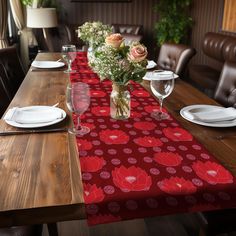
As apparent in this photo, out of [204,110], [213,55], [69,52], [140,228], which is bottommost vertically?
[140,228]

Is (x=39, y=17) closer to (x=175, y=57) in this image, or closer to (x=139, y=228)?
(x=175, y=57)

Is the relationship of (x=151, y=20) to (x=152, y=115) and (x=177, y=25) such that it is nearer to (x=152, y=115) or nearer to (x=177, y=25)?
(x=177, y=25)

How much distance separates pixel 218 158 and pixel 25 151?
633mm

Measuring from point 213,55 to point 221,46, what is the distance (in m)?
0.27

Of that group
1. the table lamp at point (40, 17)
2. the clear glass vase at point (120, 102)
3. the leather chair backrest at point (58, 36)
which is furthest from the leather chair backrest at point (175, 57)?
the leather chair backrest at point (58, 36)

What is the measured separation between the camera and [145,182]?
896 mm

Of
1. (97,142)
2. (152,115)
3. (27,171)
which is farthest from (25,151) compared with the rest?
(152,115)

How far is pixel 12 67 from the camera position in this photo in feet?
7.97

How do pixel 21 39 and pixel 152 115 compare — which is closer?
pixel 152 115

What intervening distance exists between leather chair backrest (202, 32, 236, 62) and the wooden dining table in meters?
2.30

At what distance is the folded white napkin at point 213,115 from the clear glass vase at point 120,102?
0.26 meters

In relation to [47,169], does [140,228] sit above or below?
below

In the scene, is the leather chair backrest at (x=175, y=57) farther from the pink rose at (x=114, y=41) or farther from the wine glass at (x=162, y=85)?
the pink rose at (x=114, y=41)

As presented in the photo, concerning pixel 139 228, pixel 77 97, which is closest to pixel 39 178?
pixel 77 97
